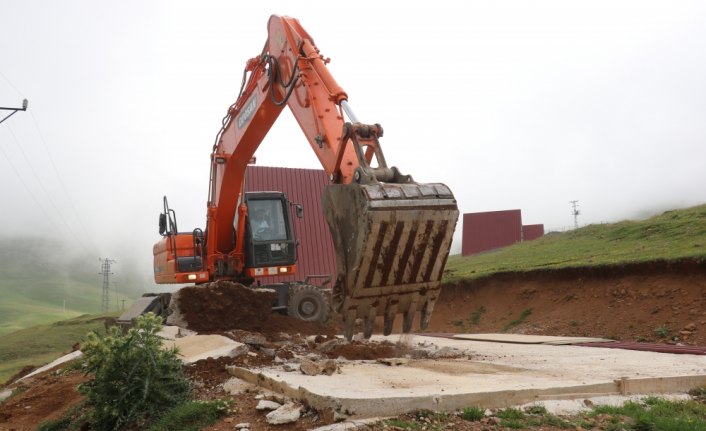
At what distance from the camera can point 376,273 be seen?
516cm

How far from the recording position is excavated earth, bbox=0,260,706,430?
21.8 ft

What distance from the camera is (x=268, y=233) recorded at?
1070 centimetres

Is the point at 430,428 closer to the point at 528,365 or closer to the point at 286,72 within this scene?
the point at 528,365

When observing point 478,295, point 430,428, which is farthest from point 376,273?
point 478,295

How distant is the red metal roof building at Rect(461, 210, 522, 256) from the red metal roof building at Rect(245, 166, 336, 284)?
11884 millimetres

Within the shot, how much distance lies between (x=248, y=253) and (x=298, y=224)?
10.7m

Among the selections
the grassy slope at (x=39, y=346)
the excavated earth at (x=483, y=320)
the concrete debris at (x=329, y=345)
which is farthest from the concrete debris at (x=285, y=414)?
the grassy slope at (x=39, y=346)

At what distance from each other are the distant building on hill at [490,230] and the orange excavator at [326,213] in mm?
21809

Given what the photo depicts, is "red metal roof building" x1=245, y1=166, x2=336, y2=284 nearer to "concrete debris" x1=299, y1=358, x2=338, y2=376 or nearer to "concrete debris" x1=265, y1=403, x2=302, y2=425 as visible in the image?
"concrete debris" x1=299, y1=358, x2=338, y2=376

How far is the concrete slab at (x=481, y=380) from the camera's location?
166 inches

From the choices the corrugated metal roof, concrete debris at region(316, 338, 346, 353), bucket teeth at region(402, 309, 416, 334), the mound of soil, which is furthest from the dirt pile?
the corrugated metal roof

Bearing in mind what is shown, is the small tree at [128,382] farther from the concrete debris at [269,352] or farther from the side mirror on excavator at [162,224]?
the side mirror on excavator at [162,224]

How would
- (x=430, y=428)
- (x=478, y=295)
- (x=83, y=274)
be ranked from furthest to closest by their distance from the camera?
1. (x=83, y=274)
2. (x=478, y=295)
3. (x=430, y=428)

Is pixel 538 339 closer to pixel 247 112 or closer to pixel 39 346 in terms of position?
pixel 247 112
